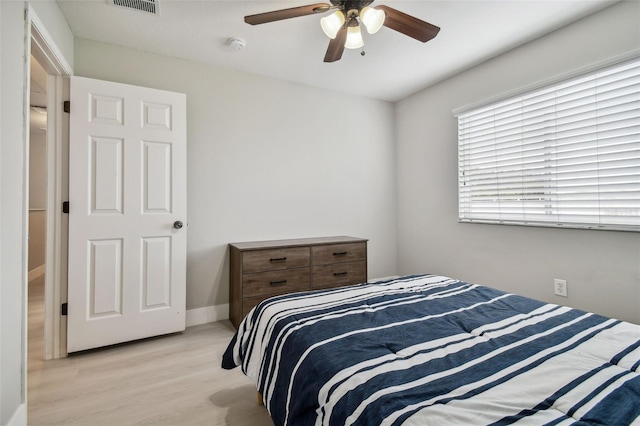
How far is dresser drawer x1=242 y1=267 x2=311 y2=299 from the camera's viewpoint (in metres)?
2.63

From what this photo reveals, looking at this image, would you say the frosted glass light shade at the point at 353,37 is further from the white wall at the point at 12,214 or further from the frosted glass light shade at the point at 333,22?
the white wall at the point at 12,214

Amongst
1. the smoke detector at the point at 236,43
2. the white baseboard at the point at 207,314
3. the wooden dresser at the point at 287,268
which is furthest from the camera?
the white baseboard at the point at 207,314

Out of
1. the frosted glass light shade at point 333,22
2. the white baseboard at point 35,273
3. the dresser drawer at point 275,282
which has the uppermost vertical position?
the frosted glass light shade at point 333,22

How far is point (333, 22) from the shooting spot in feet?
5.85

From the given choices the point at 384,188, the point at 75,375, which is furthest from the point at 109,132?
the point at 384,188

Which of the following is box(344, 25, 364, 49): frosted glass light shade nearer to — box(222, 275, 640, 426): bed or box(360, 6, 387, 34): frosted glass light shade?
box(360, 6, 387, 34): frosted glass light shade

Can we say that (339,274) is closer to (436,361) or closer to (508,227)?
(508,227)

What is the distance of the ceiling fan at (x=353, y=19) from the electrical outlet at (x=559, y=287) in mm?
2120

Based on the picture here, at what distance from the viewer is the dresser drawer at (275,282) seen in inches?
104

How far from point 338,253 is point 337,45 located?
6.17ft

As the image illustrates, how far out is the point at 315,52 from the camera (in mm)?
2666

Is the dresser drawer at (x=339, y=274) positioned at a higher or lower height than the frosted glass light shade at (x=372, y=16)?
lower

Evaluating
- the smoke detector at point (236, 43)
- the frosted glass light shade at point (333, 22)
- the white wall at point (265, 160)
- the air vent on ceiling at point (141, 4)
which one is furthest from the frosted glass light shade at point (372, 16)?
the white wall at point (265, 160)

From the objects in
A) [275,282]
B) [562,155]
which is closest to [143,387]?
[275,282]
